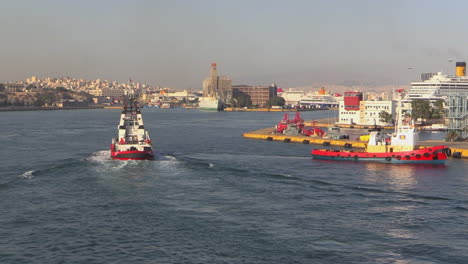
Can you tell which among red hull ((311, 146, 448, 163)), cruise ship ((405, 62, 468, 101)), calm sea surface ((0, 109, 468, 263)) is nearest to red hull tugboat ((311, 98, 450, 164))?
red hull ((311, 146, 448, 163))

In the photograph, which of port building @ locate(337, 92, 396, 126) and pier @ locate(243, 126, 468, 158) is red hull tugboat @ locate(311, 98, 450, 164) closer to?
pier @ locate(243, 126, 468, 158)

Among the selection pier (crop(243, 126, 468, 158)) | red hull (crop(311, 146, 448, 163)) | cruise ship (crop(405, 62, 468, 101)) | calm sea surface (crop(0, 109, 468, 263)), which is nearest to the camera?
calm sea surface (crop(0, 109, 468, 263))

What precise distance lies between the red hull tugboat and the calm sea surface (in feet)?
4.22

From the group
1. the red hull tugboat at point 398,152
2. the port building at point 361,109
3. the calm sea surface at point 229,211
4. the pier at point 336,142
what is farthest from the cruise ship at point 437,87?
the calm sea surface at point 229,211

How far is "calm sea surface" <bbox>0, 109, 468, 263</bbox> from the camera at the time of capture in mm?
18547

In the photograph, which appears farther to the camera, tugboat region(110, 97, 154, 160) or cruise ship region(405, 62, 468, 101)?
cruise ship region(405, 62, 468, 101)

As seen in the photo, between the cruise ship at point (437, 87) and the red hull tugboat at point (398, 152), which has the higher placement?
the cruise ship at point (437, 87)

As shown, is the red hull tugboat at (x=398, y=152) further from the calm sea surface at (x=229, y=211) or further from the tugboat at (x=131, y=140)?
the tugboat at (x=131, y=140)

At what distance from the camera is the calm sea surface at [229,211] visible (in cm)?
1855

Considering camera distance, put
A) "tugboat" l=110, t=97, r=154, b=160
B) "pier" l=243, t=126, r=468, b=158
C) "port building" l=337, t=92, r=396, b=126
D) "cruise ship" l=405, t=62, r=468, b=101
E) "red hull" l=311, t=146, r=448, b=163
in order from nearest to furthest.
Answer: "tugboat" l=110, t=97, r=154, b=160 < "red hull" l=311, t=146, r=448, b=163 < "pier" l=243, t=126, r=468, b=158 < "port building" l=337, t=92, r=396, b=126 < "cruise ship" l=405, t=62, r=468, b=101

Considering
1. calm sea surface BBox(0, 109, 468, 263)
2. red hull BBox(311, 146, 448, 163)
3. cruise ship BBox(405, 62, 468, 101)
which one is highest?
cruise ship BBox(405, 62, 468, 101)

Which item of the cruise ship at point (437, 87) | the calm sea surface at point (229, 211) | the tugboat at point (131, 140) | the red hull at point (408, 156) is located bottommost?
the calm sea surface at point (229, 211)

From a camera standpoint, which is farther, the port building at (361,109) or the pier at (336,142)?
the port building at (361,109)

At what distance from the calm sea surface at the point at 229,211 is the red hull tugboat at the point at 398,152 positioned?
1.28m
